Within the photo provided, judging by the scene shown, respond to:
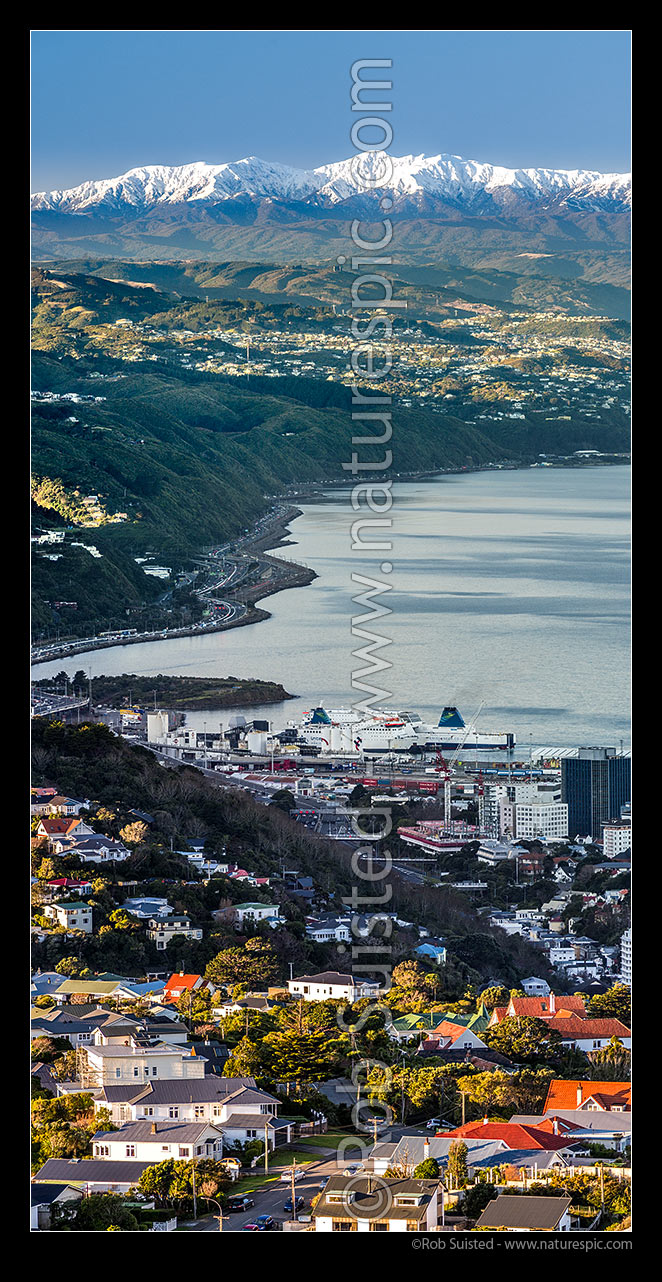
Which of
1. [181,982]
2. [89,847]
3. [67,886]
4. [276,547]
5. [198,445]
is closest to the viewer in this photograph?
[181,982]

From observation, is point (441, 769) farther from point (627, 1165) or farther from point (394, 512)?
point (394, 512)

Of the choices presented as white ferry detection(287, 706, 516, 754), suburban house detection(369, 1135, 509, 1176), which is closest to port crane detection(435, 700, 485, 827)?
white ferry detection(287, 706, 516, 754)

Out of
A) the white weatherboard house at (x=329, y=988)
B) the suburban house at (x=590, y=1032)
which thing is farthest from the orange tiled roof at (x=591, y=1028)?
the white weatherboard house at (x=329, y=988)

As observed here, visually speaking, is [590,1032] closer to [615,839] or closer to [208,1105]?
[208,1105]

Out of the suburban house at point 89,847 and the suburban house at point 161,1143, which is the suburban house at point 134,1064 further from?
the suburban house at point 89,847

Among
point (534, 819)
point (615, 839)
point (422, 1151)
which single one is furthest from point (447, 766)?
point (422, 1151)
